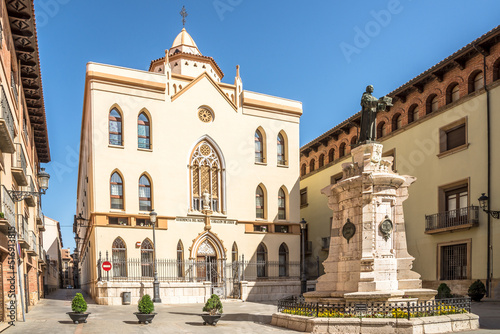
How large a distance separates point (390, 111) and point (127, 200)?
17967 millimetres

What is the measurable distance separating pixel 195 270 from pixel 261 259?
5.11 metres

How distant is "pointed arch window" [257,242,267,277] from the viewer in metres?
33.7

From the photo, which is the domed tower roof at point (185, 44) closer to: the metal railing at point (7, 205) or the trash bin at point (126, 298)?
the trash bin at point (126, 298)

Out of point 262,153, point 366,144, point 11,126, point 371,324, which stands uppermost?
point 262,153

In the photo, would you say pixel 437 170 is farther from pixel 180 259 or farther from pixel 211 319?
pixel 211 319

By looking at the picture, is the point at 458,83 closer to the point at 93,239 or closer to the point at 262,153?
the point at 262,153

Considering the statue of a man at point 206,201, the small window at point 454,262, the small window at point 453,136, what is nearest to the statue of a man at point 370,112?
the small window at point 453,136

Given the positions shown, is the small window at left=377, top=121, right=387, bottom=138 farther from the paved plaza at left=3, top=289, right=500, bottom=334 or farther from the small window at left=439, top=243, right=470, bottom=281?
the paved plaza at left=3, top=289, right=500, bottom=334

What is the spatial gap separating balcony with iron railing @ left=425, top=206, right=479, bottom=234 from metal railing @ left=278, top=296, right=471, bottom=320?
38.3 ft

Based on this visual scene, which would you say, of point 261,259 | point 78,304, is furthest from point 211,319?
point 261,259

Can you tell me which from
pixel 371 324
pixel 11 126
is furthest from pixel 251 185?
pixel 371 324

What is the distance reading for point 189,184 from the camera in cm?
3228

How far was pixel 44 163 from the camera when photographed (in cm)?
4462

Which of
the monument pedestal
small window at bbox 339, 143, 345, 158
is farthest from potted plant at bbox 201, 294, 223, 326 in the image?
small window at bbox 339, 143, 345, 158
